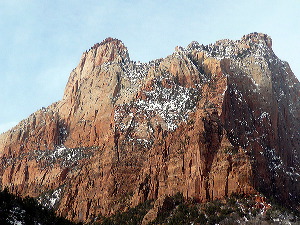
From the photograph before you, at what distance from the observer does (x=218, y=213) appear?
398ft

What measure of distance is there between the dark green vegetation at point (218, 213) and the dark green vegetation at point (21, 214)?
44.2m

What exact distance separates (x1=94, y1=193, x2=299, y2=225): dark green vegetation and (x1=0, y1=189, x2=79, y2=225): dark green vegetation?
44188 mm

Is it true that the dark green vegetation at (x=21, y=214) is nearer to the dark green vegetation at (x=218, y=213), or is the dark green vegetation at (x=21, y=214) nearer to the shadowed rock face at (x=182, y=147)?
the dark green vegetation at (x=218, y=213)

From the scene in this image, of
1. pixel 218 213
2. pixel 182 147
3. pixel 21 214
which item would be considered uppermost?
pixel 182 147

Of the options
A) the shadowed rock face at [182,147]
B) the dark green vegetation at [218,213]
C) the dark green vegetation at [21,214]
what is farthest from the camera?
the shadowed rock face at [182,147]

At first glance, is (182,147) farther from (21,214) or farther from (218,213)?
(21,214)

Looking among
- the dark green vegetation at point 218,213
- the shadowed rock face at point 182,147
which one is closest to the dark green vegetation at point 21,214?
the dark green vegetation at point 218,213

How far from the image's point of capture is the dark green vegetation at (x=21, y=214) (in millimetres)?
74375

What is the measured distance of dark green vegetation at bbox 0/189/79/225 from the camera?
74375 millimetres

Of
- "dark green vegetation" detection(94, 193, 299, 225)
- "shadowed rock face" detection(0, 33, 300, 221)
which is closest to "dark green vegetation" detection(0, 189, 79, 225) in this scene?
"dark green vegetation" detection(94, 193, 299, 225)

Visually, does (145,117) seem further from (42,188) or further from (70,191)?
(42,188)

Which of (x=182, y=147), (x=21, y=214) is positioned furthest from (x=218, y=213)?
(x=21, y=214)

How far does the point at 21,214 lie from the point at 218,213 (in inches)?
2387

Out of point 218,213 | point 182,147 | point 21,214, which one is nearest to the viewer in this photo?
point 21,214
